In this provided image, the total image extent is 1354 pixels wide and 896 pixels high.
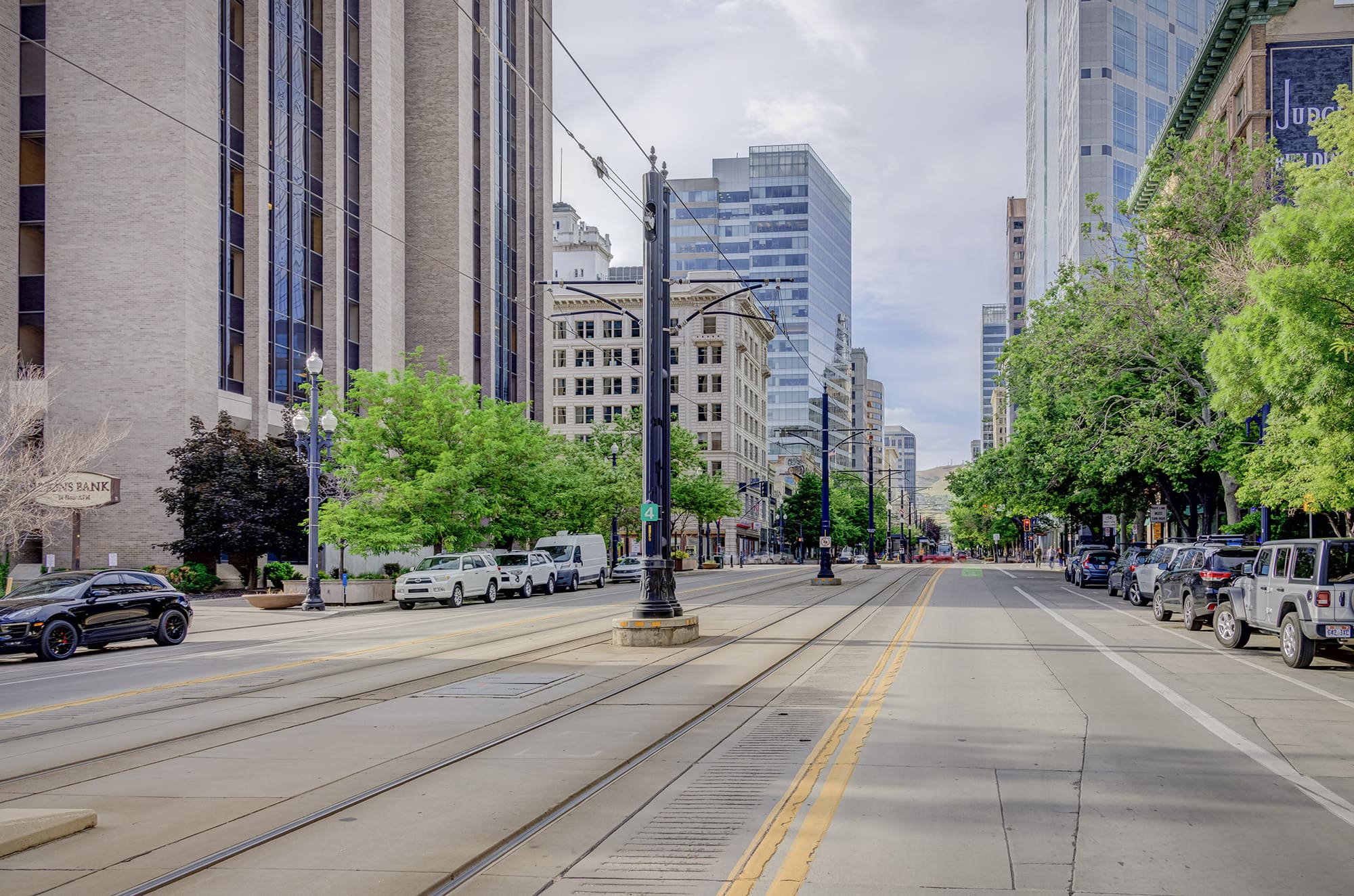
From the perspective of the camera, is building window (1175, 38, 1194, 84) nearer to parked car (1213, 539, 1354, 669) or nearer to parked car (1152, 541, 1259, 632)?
parked car (1152, 541, 1259, 632)

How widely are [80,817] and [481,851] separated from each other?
8.82 ft

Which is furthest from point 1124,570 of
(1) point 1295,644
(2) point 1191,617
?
(1) point 1295,644

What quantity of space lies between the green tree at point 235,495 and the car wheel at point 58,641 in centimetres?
2018

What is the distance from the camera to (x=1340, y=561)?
15875 mm

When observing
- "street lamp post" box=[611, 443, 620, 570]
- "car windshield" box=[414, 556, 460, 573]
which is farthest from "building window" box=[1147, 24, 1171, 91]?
"car windshield" box=[414, 556, 460, 573]

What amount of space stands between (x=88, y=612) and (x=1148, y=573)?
26.7 meters

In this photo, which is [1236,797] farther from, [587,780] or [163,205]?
[163,205]

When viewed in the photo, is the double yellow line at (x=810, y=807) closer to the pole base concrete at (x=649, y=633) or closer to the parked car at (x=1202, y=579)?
the pole base concrete at (x=649, y=633)

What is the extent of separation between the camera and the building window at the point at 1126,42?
104 meters

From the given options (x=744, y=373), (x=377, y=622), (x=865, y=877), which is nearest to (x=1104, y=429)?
(x=377, y=622)

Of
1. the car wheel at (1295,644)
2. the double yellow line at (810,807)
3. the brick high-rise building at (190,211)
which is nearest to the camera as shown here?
the double yellow line at (810,807)

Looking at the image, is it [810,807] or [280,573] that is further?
[280,573]

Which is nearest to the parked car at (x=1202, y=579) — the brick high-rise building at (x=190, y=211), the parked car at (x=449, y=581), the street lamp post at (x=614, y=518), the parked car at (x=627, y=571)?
the parked car at (x=449, y=581)

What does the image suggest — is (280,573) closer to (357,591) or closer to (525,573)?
(357,591)
